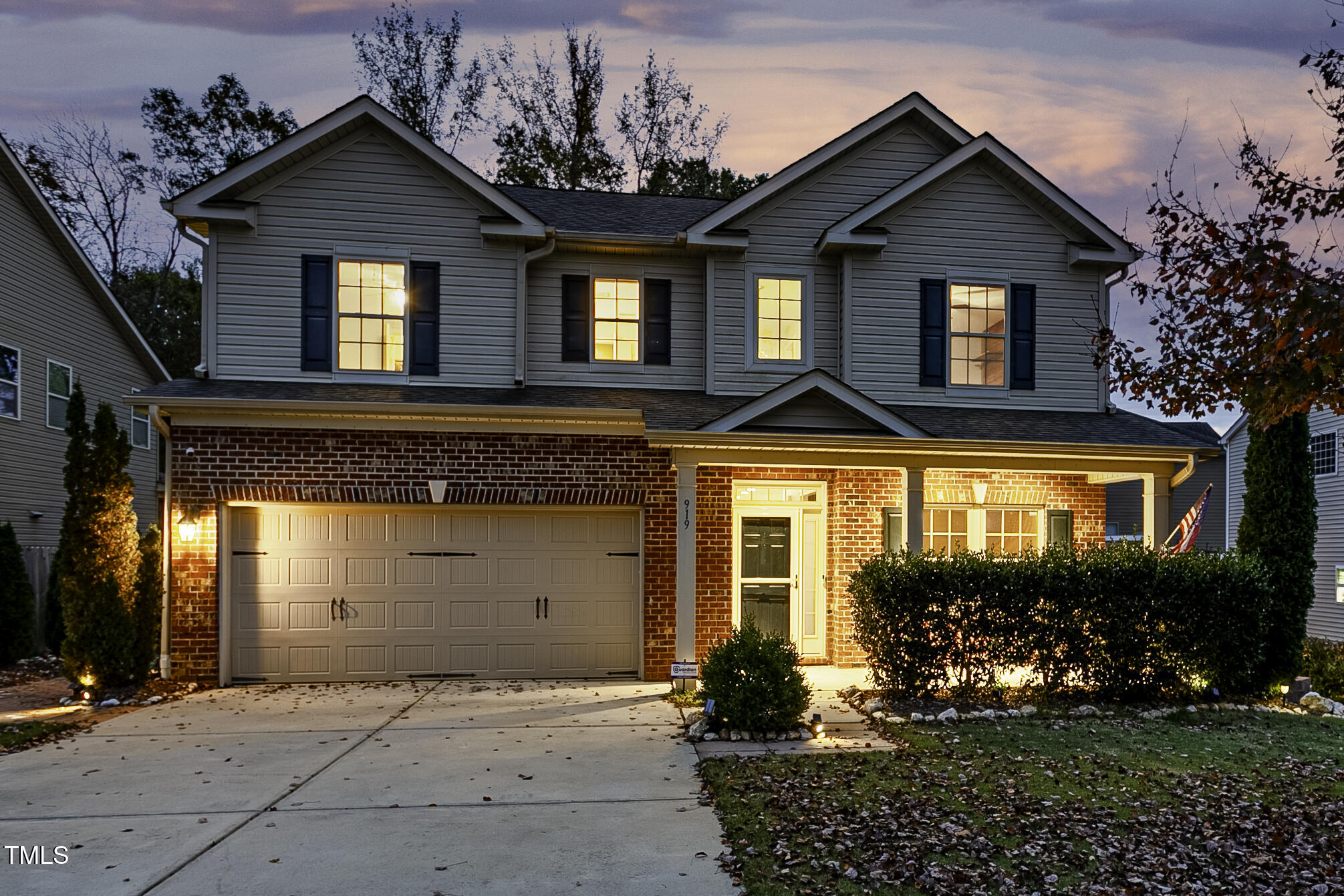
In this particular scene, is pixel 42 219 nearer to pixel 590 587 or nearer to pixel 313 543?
pixel 313 543

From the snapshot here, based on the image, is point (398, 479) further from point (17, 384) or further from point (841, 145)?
point (17, 384)

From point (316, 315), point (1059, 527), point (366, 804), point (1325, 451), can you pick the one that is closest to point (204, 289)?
point (316, 315)

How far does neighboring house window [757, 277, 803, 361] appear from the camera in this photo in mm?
12180

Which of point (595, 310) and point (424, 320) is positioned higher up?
point (595, 310)

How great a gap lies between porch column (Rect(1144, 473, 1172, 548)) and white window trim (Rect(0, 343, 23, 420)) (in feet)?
57.6

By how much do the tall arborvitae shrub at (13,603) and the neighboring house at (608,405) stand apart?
14.3 ft

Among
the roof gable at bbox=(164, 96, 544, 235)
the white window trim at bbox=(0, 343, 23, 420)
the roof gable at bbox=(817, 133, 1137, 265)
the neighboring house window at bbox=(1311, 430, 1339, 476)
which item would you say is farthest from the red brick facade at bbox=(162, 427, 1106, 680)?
the neighboring house window at bbox=(1311, 430, 1339, 476)

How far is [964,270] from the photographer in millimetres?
12500

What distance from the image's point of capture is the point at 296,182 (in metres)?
11.4

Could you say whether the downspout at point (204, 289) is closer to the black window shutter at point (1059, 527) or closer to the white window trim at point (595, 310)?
the white window trim at point (595, 310)

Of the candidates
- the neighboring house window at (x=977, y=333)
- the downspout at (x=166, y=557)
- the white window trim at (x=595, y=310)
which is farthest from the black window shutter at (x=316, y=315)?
the neighboring house window at (x=977, y=333)

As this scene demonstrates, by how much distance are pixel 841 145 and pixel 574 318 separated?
4.62 m

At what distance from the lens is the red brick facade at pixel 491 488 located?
10375 millimetres

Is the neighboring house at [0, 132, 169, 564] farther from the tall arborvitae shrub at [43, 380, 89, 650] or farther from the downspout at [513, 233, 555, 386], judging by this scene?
the downspout at [513, 233, 555, 386]
